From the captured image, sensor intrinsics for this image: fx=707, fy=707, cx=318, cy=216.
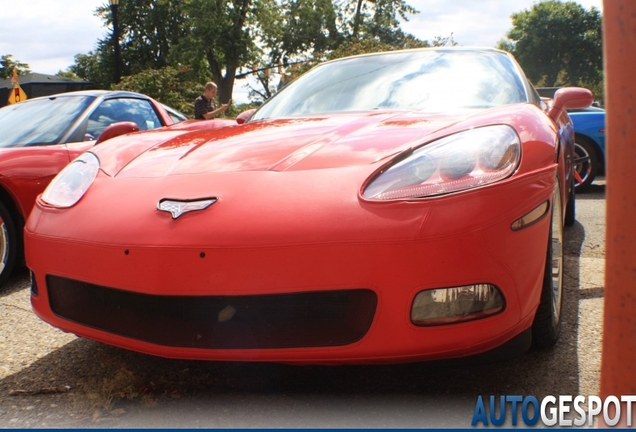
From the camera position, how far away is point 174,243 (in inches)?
79.6

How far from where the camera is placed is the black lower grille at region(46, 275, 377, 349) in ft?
6.46

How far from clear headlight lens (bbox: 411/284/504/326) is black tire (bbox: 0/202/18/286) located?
2.79 m

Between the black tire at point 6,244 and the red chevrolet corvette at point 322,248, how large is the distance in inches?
60.1

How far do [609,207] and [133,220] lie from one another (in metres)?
1.46

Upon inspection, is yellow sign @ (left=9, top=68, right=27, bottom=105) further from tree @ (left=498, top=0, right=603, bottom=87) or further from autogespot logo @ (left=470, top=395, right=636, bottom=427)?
tree @ (left=498, top=0, right=603, bottom=87)

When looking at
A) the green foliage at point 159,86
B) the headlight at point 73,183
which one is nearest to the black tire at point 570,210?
the headlight at point 73,183

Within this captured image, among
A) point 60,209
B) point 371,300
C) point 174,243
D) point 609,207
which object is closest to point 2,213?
point 60,209

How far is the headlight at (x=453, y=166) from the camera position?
6.60ft

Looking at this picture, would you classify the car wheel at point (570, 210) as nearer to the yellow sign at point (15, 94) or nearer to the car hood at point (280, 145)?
the car hood at point (280, 145)

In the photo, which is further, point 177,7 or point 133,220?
point 177,7

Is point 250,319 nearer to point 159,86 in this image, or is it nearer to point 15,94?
point 159,86

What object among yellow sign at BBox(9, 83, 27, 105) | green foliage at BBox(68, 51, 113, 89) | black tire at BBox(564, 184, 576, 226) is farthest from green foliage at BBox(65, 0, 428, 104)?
black tire at BBox(564, 184, 576, 226)

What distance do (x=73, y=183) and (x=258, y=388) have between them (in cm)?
106

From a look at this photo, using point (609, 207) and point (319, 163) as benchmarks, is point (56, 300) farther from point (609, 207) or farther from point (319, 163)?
point (609, 207)
